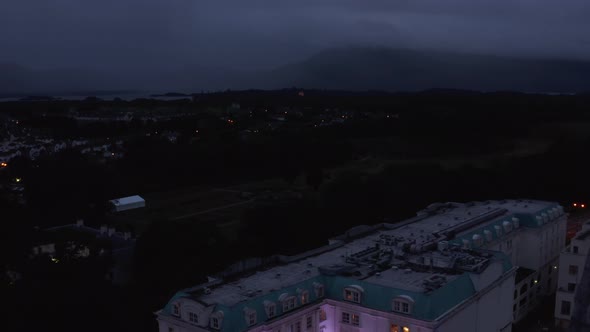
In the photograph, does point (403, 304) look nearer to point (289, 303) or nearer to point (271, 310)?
point (289, 303)

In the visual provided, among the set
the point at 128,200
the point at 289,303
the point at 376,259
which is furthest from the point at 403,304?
the point at 128,200

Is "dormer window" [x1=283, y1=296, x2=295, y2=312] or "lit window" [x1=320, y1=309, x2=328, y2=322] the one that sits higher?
"dormer window" [x1=283, y1=296, x2=295, y2=312]

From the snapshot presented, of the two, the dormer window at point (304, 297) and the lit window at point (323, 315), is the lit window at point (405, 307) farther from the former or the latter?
the dormer window at point (304, 297)

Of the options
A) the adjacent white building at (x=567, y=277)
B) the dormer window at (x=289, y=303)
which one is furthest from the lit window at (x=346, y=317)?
the adjacent white building at (x=567, y=277)

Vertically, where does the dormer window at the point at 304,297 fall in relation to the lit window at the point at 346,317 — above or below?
above

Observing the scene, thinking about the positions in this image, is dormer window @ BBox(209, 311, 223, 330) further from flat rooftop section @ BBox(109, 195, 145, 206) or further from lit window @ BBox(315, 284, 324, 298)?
flat rooftop section @ BBox(109, 195, 145, 206)

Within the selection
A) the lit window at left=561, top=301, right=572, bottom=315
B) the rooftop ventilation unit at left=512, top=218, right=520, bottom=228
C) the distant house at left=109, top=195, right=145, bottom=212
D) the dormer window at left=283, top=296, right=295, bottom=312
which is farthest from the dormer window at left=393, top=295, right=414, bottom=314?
the distant house at left=109, top=195, right=145, bottom=212
